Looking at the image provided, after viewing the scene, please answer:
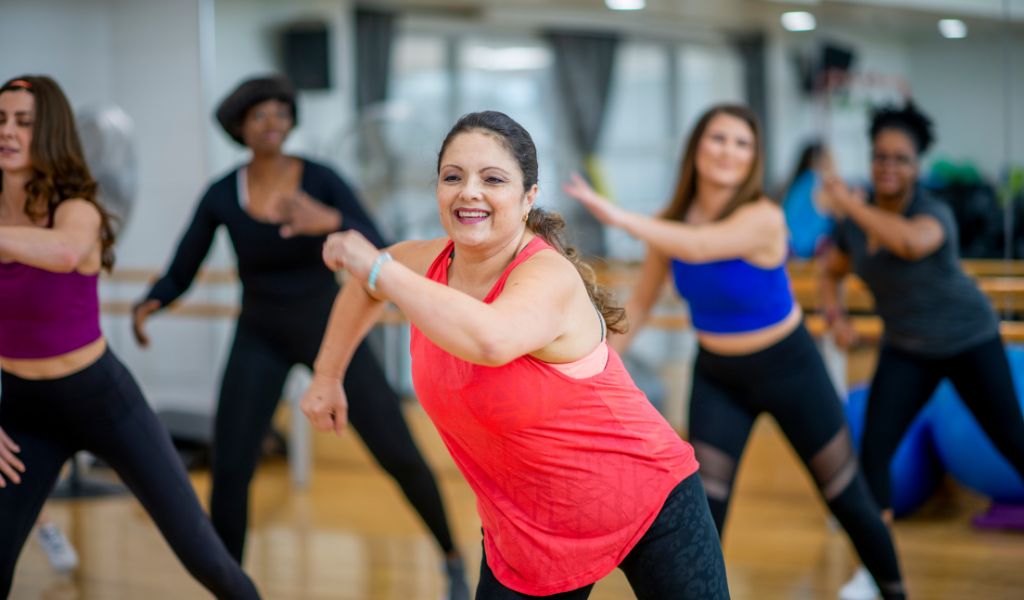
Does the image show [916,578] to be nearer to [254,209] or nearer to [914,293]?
[914,293]

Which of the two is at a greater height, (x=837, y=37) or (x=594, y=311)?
(x=837, y=37)

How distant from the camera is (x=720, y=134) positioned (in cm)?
299

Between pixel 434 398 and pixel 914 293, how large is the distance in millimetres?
2051

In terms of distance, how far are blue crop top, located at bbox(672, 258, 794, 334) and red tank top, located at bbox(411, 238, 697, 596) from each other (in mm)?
1050

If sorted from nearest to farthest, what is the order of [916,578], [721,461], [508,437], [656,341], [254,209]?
[508,437] → [721,461] → [254,209] → [916,578] → [656,341]

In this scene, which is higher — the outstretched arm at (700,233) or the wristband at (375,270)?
the outstretched arm at (700,233)

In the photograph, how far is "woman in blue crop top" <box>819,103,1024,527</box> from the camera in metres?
3.31

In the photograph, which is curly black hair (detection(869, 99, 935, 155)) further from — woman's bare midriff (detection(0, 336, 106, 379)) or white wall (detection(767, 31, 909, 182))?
woman's bare midriff (detection(0, 336, 106, 379))

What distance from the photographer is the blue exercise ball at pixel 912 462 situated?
14.1 ft

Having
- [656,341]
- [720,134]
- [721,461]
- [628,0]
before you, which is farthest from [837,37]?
[721,461]

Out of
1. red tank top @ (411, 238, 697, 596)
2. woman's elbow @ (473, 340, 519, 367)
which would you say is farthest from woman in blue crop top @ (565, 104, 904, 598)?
woman's elbow @ (473, 340, 519, 367)

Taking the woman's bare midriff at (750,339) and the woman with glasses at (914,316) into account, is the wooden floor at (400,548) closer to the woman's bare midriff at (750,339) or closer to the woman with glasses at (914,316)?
the woman with glasses at (914,316)

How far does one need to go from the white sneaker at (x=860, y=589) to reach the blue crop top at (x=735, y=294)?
39.2 inches

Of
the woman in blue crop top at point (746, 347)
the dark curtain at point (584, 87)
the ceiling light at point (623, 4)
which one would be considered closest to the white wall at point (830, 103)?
the ceiling light at point (623, 4)
